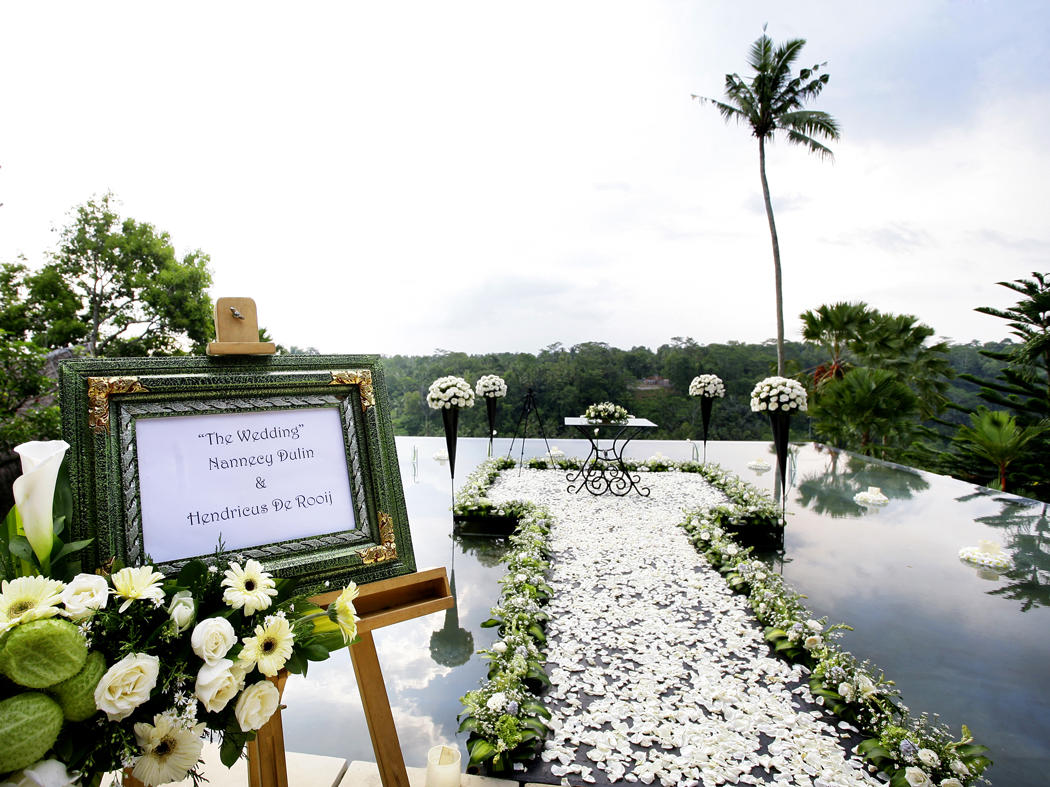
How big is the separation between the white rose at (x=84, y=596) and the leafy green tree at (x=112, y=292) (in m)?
15.7

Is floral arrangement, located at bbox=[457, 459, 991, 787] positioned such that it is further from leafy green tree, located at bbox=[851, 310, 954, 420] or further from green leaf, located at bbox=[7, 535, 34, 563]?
leafy green tree, located at bbox=[851, 310, 954, 420]

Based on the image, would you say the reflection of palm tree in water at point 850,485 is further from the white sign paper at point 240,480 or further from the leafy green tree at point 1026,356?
the white sign paper at point 240,480

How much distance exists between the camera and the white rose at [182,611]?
0.71m

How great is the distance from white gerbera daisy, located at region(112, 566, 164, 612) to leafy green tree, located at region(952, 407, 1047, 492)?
7.79m

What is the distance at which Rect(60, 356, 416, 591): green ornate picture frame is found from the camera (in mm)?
885

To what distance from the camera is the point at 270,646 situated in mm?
748

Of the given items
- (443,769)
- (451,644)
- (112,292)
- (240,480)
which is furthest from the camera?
(112,292)

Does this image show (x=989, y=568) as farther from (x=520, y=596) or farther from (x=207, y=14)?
(x=207, y=14)

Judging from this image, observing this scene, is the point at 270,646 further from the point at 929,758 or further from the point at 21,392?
the point at 21,392

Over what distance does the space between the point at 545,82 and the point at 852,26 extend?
477cm

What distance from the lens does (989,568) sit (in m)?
3.46

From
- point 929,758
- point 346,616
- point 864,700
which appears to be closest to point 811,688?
point 864,700

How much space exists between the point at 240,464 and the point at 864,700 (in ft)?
7.42

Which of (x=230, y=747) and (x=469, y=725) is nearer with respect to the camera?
(x=230, y=747)
